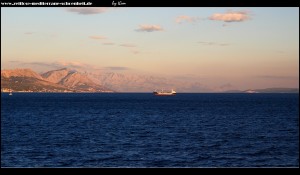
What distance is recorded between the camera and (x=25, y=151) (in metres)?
38.8

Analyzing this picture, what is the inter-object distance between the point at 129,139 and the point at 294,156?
19317 millimetres

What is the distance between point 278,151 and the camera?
131 feet
